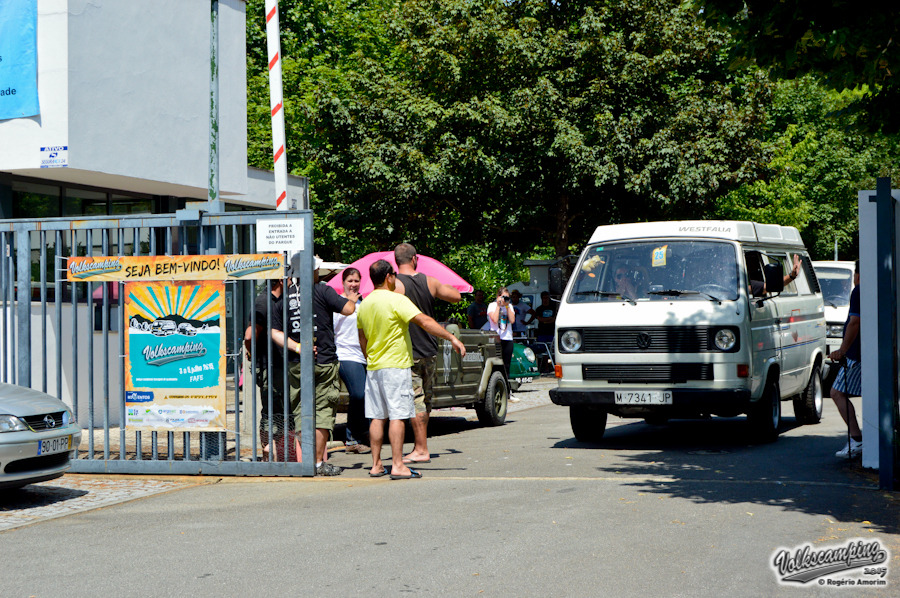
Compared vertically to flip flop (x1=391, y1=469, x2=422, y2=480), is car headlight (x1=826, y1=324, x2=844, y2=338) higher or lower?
higher

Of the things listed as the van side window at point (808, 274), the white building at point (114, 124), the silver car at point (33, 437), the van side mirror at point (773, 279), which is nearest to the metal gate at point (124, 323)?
the silver car at point (33, 437)

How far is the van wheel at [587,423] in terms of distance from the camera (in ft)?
36.9

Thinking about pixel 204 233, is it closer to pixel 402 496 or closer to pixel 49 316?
pixel 402 496

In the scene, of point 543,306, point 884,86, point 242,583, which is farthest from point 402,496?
point 543,306

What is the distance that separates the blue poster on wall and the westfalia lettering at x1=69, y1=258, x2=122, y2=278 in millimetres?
5566

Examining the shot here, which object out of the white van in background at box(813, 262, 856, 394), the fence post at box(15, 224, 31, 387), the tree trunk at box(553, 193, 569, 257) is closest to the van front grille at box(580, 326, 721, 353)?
the fence post at box(15, 224, 31, 387)

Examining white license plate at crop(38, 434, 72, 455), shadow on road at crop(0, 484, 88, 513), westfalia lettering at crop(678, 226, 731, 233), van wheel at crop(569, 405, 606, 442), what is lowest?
shadow on road at crop(0, 484, 88, 513)

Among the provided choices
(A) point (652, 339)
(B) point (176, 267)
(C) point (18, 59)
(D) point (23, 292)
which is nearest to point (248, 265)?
(B) point (176, 267)

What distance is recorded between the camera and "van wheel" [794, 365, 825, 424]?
13.0 metres

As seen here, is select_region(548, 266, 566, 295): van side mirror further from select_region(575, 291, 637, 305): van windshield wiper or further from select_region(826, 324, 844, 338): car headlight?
select_region(826, 324, 844, 338): car headlight

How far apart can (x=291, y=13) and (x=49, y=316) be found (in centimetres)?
2682

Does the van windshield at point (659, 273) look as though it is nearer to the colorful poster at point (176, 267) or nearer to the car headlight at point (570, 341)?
the car headlight at point (570, 341)

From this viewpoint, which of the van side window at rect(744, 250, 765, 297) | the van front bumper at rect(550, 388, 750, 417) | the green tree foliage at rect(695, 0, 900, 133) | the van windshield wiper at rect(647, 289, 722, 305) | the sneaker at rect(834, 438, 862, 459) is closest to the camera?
the green tree foliage at rect(695, 0, 900, 133)

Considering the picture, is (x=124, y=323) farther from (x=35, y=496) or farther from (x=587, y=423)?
(x=587, y=423)
